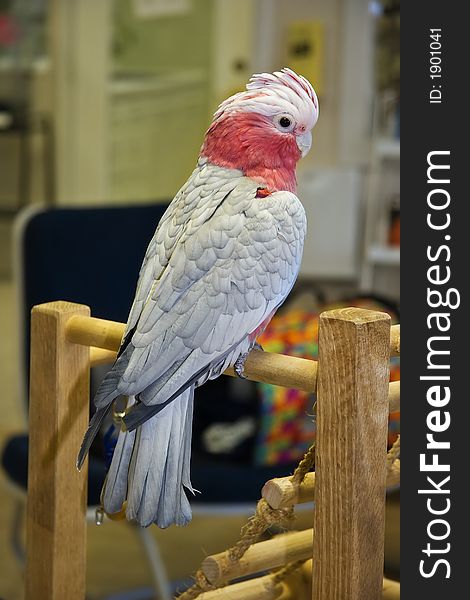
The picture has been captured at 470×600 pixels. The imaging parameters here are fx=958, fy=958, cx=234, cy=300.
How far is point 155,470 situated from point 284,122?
1.19 feet

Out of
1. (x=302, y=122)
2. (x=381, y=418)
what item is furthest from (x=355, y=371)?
(x=302, y=122)

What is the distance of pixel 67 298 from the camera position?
208cm

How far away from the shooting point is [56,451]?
1.07m

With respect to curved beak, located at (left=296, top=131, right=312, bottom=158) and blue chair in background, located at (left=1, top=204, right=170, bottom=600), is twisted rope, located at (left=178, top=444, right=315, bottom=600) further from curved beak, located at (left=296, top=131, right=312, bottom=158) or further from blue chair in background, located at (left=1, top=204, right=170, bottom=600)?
blue chair in background, located at (left=1, top=204, right=170, bottom=600)

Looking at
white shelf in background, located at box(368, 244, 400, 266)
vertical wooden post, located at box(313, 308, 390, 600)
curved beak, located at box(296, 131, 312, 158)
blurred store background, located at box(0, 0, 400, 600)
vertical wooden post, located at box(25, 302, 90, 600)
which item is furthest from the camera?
white shelf in background, located at box(368, 244, 400, 266)

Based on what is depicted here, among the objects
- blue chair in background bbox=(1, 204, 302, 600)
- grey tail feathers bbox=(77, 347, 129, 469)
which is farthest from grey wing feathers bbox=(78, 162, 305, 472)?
blue chair in background bbox=(1, 204, 302, 600)

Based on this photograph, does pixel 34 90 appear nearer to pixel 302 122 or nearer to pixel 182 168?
pixel 182 168

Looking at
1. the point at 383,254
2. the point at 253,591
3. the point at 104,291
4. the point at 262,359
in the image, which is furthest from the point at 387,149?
the point at 262,359

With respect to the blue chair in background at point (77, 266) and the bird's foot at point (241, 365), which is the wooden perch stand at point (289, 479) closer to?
the bird's foot at point (241, 365)

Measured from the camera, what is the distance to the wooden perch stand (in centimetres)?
86

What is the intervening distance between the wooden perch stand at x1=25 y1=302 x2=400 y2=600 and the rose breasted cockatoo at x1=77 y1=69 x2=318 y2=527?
0.21 ft

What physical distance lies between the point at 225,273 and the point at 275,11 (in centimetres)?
286

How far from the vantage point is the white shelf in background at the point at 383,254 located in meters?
3.23

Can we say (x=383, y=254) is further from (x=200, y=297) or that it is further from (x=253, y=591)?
(x=200, y=297)
